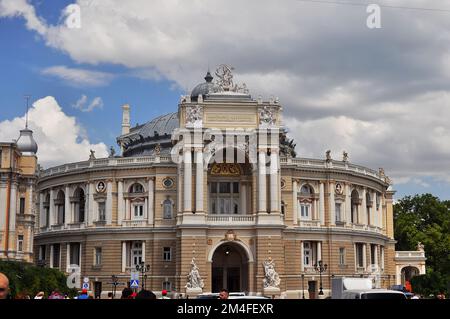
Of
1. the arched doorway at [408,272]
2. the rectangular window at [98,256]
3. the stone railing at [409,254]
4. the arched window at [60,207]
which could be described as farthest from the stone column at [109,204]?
the arched doorway at [408,272]

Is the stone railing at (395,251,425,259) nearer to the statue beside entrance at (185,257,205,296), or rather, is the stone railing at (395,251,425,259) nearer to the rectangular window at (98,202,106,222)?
the statue beside entrance at (185,257,205,296)

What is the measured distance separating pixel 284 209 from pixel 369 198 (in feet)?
49.1

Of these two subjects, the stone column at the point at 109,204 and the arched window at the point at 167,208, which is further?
the stone column at the point at 109,204

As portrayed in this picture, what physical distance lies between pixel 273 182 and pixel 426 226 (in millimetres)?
49934

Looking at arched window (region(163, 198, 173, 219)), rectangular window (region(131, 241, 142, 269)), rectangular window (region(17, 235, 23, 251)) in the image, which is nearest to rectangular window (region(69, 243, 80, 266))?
rectangular window (region(17, 235, 23, 251))

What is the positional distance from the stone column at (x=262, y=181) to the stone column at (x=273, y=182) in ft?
2.31

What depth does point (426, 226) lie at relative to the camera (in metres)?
120

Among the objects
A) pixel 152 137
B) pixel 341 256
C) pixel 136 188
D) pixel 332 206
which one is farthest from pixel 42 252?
pixel 341 256

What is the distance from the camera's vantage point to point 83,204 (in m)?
88.6

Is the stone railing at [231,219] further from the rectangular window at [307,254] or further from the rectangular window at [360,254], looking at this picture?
the rectangular window at [360,254]

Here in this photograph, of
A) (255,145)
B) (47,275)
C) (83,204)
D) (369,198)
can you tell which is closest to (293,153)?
(369,198)

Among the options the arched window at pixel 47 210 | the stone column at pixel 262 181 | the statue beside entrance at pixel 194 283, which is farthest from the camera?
the arched window at pixel 47 210

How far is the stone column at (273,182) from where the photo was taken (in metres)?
77.9

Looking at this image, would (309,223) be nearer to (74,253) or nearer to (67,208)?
(74,253)
